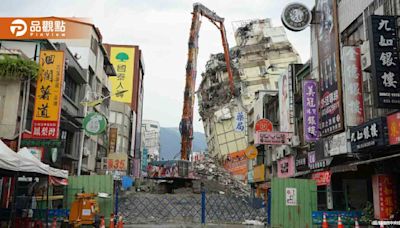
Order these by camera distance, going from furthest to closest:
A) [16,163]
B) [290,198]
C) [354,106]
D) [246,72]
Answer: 1. [246,72]
2. [354,106]
3. [290,198]
4. [16,163]

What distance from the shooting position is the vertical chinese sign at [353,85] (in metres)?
18.5

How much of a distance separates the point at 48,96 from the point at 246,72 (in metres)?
50.5

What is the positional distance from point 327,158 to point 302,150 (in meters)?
7.35

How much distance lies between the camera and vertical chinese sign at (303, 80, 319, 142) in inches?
910

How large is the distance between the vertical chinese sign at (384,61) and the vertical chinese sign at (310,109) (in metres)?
8.06

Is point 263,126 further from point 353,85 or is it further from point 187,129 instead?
point 187,129

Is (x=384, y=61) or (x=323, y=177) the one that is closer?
(x=384, y=61)

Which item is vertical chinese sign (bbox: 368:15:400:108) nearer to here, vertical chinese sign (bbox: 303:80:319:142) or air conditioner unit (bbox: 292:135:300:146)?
vertical chinese sign (bbox: 303:80:319:142)

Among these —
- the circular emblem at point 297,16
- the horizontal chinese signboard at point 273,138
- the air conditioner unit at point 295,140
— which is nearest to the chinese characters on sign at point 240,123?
the horizontal chinese signboard at point 273,138

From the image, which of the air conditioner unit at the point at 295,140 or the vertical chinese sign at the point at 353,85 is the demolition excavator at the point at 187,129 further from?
the vertical chinese sign at the point at 353,85

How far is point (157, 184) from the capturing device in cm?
4631

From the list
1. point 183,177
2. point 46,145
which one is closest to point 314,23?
point 46,145

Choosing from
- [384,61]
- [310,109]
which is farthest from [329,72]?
[384,61]

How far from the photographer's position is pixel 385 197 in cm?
1727
